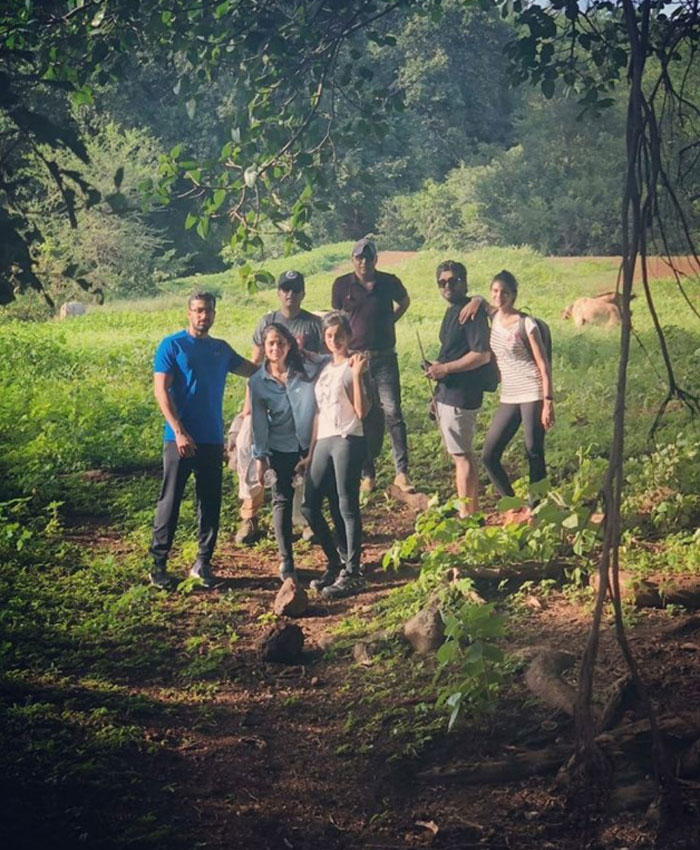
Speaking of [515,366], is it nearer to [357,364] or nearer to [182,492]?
[357,364]

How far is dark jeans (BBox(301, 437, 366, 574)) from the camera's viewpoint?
769 cm

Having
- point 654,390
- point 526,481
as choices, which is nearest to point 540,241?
point 654,390

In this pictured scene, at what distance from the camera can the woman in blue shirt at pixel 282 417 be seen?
25.2ft

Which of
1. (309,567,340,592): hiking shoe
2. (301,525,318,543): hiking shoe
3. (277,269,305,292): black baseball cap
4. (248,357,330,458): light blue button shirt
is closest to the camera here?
(248,357,330,458): light blue button shirt

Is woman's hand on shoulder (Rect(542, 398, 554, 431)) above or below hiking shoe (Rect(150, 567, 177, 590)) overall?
above

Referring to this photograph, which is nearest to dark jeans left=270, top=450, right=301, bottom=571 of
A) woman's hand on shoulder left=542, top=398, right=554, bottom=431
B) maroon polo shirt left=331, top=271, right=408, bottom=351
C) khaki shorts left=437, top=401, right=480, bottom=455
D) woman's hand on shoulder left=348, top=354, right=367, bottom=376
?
woman's hand on shoulder left=348, top=354, right=367, bottom=376

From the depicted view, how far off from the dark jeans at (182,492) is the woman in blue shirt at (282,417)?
37cm

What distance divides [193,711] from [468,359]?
3.36 meters

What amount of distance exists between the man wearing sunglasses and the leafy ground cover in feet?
1.73

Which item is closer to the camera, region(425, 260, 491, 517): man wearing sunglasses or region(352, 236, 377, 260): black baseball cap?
region(425, 260, 491, 517): man wearing sunglasses

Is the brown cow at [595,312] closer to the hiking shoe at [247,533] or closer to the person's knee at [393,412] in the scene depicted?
the person's knee at [393,412]

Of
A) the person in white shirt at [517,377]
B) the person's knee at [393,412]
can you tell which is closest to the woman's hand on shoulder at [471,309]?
the person in white shirt at [517,377]

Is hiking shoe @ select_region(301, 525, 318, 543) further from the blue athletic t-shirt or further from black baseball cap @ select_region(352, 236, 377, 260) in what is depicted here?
black baseball cap @ select_region(352, 236, 377, 260)

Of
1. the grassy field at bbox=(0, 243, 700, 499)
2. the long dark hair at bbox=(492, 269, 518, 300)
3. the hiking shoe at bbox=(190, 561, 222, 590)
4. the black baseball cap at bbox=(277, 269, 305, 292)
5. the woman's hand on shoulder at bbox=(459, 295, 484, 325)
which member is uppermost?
the black baseball cap at bbox=(277, 269, 305, 292)
